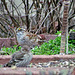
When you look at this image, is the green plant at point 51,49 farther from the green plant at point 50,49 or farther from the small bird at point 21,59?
the small bird at point 21,59

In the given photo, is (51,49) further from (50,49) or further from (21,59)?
(21,59)

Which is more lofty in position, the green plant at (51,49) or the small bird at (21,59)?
the small bird at (21,59)

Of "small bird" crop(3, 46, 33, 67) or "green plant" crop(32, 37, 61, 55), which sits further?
"green plant" crop(32, 37, 61, 55)

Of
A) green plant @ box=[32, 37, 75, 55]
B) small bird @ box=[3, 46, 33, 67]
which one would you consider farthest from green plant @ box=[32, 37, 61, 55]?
small bird @ box=[3, 46, 33, 67]

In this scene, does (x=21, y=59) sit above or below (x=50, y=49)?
above

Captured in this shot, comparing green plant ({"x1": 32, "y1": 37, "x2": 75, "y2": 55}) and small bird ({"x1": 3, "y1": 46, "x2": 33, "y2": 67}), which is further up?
small bird ({"x1": 3, "y1": 46, "x2": 33, "y2": 67})

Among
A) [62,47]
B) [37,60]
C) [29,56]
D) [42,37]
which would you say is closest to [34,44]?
[42,37]

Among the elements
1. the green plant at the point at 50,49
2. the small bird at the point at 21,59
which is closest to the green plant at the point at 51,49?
the green plant at the point at 50,49

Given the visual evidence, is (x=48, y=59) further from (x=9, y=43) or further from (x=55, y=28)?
(x=55, y=28)

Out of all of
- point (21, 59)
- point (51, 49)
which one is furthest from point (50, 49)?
point (21, 59)

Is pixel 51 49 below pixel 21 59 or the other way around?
below

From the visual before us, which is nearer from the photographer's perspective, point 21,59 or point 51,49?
point 21,59

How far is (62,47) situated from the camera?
3.83m

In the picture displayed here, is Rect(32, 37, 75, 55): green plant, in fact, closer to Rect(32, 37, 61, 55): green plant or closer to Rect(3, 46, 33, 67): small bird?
Rect(32, 37, 61, 55): green plant
